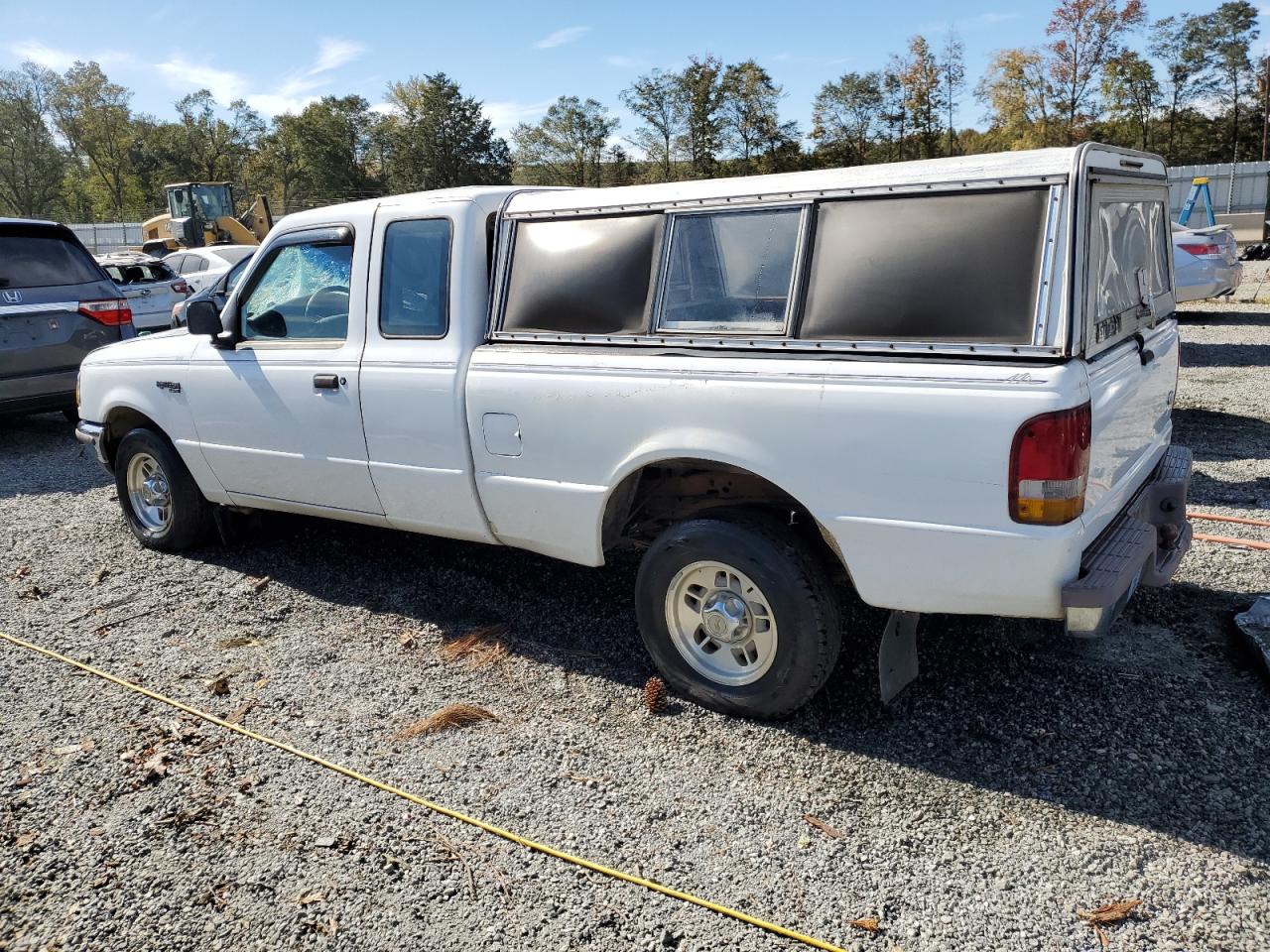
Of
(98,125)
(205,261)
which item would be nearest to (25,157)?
(98,125)

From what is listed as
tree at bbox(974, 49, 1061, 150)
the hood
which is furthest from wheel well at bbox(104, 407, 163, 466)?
tree at bbox(974, 49, 1061, 150)

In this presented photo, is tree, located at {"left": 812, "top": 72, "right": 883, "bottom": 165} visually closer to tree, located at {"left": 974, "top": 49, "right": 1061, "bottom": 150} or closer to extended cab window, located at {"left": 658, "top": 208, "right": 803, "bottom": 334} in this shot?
tree, located at {"left": 974, "top": 49, "right": 1061, "bottom": 150}

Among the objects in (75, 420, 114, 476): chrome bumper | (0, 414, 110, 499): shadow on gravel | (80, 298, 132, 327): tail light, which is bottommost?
(0, 414, 110, 499): shadow on gravel

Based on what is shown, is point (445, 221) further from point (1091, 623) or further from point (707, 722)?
A: point (1091, 623)

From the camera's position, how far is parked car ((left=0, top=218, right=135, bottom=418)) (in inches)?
343

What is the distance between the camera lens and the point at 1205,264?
12.6 meters

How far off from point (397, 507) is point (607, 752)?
1703 mm

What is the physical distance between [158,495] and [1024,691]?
5039mm

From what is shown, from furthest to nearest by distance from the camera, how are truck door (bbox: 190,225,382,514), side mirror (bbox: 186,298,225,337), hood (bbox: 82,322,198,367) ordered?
1. hood (bbox: 82,322,198,367)
2. side mirror (bbox: 186,298,225,337)
3. truck door (bbox: 190,225,382,514)

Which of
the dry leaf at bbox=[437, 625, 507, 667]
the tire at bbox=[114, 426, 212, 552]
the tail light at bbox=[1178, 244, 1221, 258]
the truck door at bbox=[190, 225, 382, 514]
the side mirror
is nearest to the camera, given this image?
the dry leaf at bbox=[437, 625, 507, 667]

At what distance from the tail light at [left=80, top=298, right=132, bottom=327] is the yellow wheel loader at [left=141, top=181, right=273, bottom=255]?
12799 millimetres

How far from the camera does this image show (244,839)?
3141mm

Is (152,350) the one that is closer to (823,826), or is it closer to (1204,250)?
(823,826)

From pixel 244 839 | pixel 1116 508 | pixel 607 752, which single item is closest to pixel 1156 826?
pixel 1116 508
